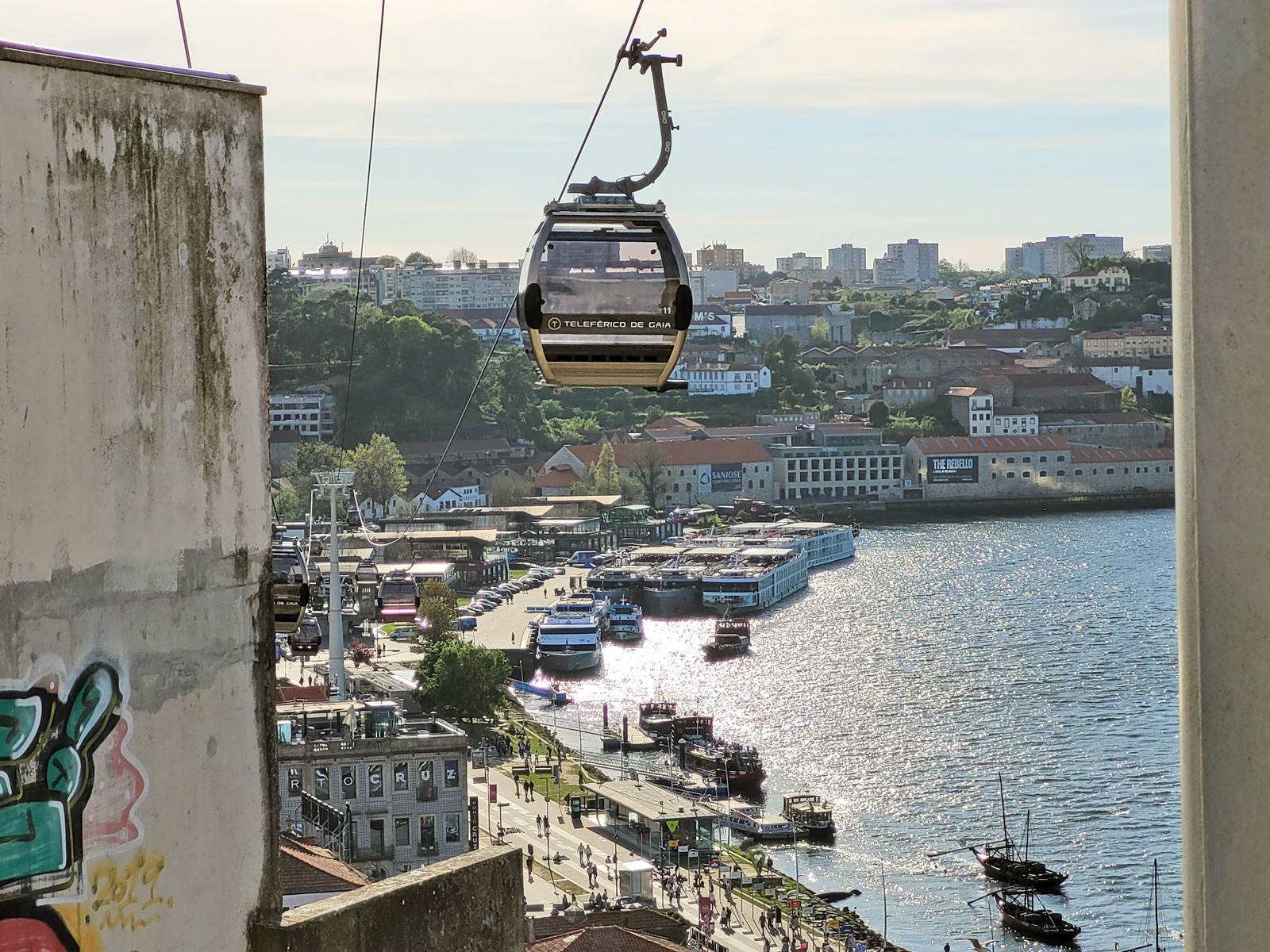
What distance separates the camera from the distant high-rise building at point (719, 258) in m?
80.8

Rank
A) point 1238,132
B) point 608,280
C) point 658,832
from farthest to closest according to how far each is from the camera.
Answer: point 658,832
point 608,280
point 1238,132

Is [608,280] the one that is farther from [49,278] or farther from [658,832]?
[658,832]

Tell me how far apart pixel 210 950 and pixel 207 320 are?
12.2 inches

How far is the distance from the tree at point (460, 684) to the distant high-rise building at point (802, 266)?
229ft

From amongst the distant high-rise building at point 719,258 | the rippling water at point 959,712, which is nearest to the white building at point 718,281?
the distant high-rise building at point 719,258

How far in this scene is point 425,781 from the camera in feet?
32.1

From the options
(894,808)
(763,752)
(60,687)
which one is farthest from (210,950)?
(763,752)

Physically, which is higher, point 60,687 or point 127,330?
point 127,330

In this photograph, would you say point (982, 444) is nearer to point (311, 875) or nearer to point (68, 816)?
point (311, 875)

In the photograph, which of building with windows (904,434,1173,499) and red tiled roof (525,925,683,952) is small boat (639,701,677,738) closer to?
red tiled roof (525,925,683,952)

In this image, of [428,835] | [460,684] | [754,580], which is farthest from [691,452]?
[428,835]

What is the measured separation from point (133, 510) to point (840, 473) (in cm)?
3648

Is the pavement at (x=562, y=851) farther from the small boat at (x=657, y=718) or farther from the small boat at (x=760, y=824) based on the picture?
the small boat at (x=657, y=718)

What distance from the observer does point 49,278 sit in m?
0.74
